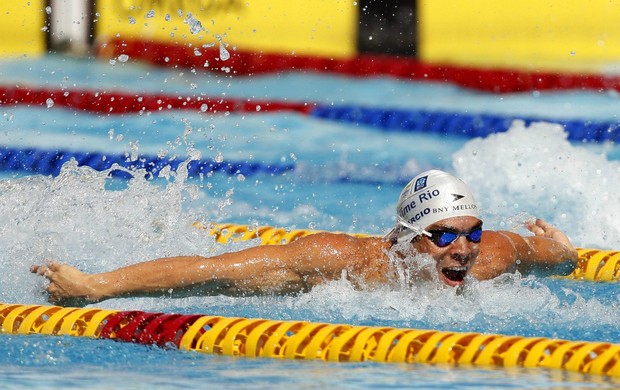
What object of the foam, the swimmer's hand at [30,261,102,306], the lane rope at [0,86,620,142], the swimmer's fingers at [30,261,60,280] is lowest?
the swimmer's hand at [30,261,102,306]

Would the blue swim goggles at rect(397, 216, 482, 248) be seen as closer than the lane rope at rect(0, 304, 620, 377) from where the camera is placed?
No

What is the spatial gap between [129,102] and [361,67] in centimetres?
269

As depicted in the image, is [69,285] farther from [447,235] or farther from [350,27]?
[350,27]

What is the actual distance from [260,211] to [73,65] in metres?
4.93

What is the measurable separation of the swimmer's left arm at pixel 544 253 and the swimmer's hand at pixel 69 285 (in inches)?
65.4

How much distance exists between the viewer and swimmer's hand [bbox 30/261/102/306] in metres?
3.92

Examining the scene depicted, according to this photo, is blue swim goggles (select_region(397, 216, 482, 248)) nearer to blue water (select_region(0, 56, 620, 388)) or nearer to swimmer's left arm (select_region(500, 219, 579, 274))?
blue water (select_region(0, 56, 620, 388))

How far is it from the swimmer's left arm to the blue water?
0.08 meters

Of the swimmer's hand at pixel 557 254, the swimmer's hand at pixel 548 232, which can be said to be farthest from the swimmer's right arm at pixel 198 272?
the swimmer's hand at pixel 548 232

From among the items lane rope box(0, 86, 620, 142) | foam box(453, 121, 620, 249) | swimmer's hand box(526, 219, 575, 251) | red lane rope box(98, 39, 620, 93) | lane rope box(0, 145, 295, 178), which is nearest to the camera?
swimmer's hand box(526, 219, 575, 251)

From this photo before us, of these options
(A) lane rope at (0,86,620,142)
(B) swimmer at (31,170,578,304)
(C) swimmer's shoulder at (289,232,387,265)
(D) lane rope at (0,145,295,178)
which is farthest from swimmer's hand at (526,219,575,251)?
(A) lane rope at (0,86,620,142)

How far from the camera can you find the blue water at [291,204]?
11.8 ft

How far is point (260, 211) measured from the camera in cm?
642

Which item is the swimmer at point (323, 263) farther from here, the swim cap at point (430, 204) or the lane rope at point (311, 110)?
the lane rope at point (311, 110)
